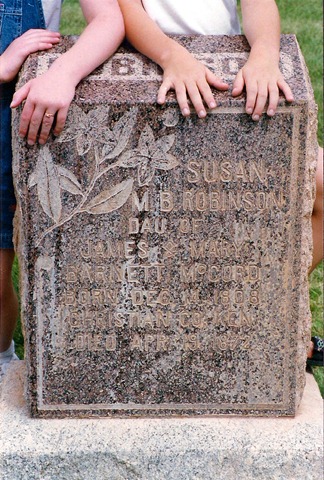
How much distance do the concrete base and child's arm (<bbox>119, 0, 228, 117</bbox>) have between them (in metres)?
0.98

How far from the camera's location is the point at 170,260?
2.68m

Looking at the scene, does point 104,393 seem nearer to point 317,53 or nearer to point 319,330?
point 319,330

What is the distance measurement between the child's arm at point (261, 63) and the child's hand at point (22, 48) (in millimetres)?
615

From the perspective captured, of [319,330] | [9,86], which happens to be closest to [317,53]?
[319,330]

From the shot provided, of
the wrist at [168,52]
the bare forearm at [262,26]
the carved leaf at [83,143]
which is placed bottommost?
the carved leaf at [83,143]

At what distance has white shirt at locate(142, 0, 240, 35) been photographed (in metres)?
2.92

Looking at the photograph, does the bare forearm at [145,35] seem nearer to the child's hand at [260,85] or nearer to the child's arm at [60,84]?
the child's arm at [60,84]

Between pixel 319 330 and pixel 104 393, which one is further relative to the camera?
pixel 319 330

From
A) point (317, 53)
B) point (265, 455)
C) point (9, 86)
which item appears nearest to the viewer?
point (265, 455)

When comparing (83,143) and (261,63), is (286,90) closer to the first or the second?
(261,63)

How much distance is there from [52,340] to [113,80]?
811 millimetres

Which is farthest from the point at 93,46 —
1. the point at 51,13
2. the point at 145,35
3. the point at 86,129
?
the point at 51,13

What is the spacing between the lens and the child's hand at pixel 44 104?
2527mm

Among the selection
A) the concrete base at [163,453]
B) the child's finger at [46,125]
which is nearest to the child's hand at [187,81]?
the child's finger at [46,125]
